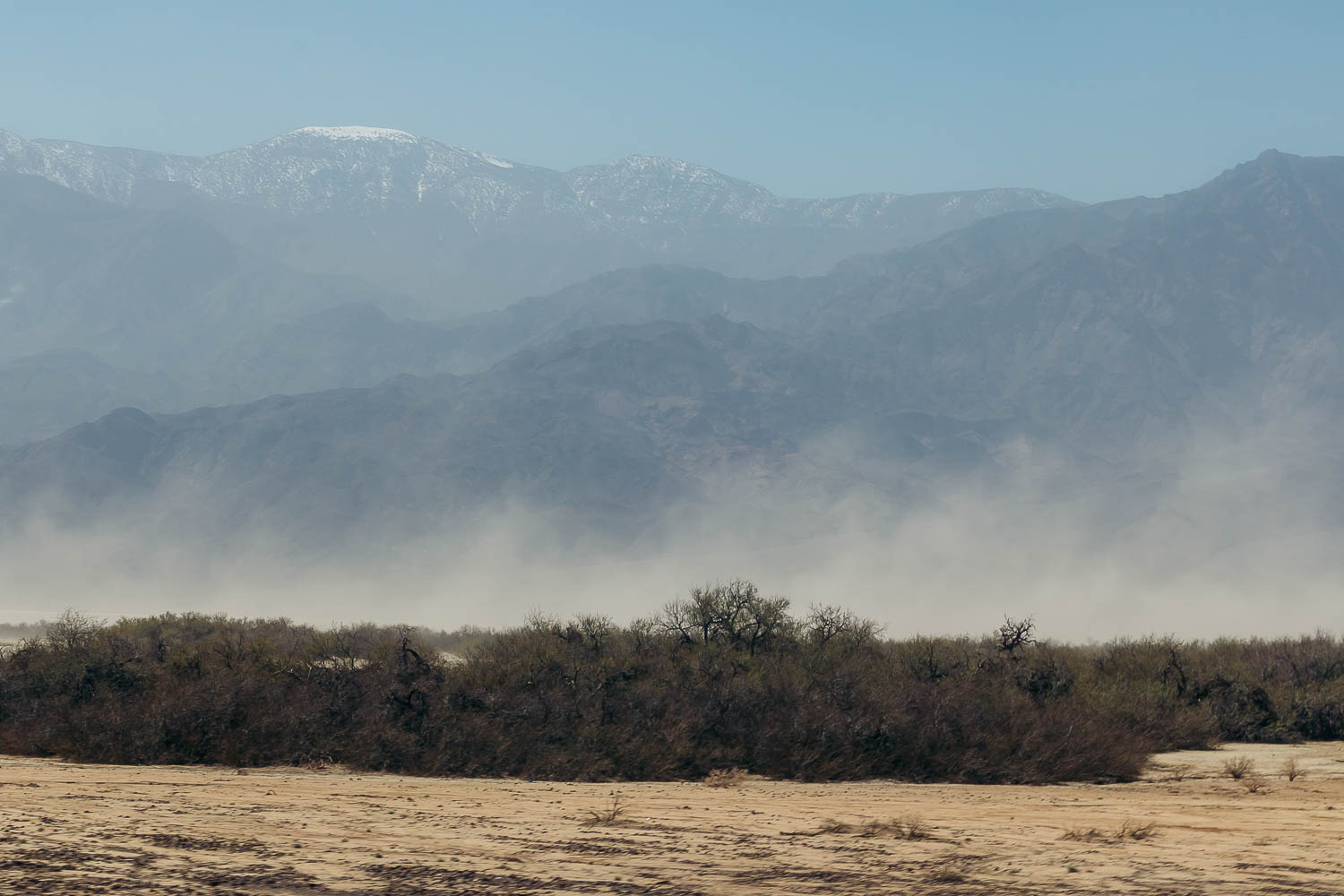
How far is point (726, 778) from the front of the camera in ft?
62.5

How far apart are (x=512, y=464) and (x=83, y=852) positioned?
173731 millimetres

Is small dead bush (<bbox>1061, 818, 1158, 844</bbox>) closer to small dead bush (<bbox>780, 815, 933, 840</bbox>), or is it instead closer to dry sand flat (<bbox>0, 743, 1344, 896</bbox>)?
dry sand flat (<bbox>0, 743, 1344, 896</bbox>)

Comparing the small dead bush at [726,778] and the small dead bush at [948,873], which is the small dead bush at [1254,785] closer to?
the small dead bush at [726,778]

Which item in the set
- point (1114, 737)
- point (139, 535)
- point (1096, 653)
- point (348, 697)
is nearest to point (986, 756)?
point (1114, 737)

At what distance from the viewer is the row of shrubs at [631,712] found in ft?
63.5

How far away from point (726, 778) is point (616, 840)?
5.77 meters

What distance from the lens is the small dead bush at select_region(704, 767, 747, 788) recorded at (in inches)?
742

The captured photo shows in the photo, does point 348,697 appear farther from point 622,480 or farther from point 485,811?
point 622,480

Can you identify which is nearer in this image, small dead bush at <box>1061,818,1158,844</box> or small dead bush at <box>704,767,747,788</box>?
small dead bush at <box>1061,818,1158,844</box>

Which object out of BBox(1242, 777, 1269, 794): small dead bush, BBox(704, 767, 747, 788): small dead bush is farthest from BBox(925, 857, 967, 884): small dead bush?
BBox(1242, 777, 1269, 794): small dead bush

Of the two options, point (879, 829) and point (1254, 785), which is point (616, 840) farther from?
point (1254, 785)

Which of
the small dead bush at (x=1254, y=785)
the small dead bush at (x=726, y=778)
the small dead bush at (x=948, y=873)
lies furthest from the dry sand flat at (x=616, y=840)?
the small dead bush at (x=1254, y=785)

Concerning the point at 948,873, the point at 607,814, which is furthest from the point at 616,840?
the point at 948,873

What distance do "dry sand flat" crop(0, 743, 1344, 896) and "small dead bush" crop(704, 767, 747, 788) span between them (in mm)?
841
